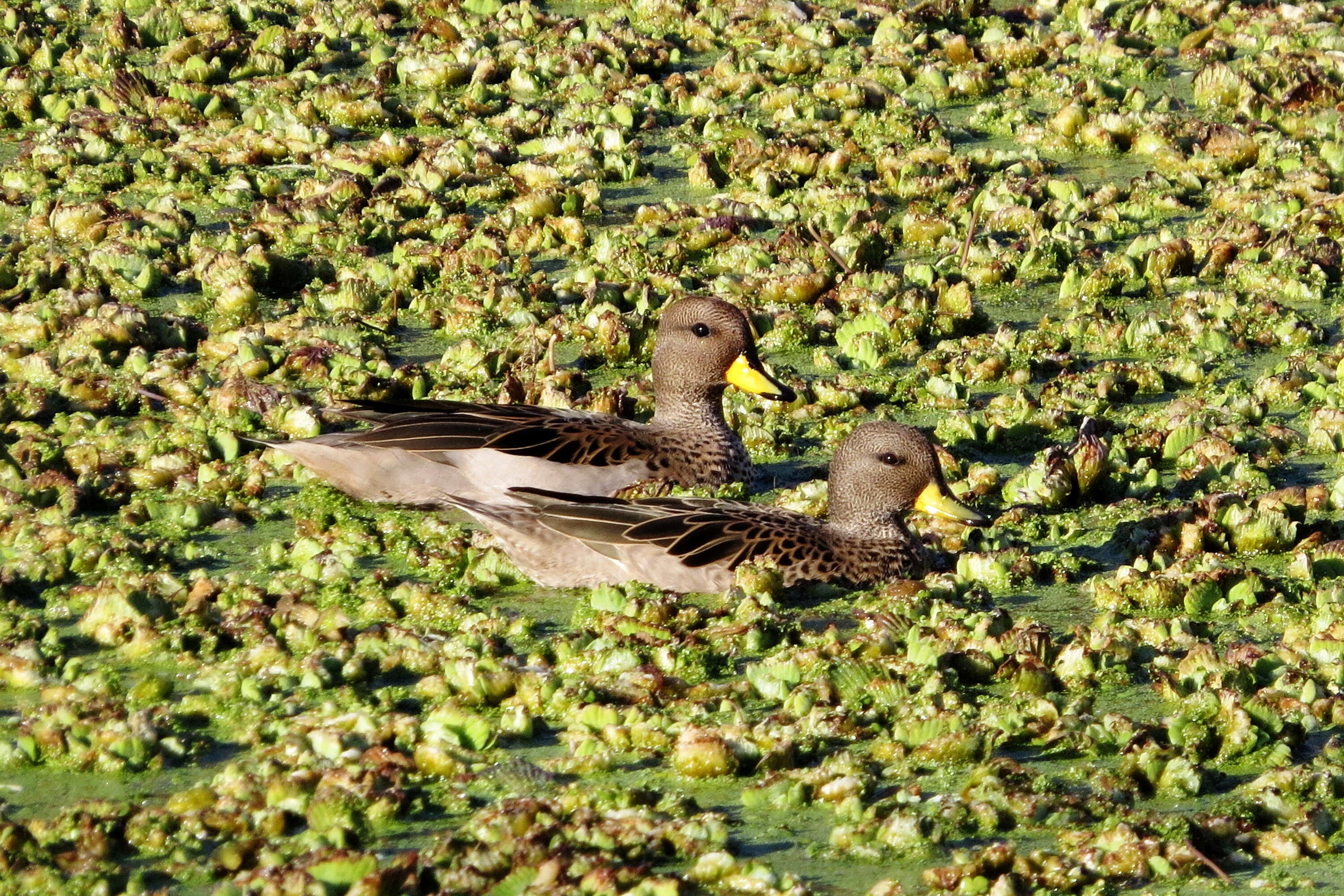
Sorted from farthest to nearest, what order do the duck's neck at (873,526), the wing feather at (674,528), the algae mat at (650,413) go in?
1. the duck's neck at (873,526)
2. the wing feather at (674,528)
3. the algae mat at (650,413)

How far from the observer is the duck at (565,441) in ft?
28.3

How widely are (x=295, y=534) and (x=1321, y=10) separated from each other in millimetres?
10355

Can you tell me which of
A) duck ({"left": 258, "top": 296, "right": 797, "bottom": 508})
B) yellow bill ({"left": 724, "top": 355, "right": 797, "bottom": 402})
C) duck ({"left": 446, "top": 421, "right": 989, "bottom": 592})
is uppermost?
yellow bill ({"left": 724, "top": 355, "right": 797, "bottom": 402})

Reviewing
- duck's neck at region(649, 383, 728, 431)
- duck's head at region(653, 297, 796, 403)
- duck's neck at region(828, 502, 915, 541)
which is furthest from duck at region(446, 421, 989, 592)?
duck's head at region(653, 297, 796, 403)

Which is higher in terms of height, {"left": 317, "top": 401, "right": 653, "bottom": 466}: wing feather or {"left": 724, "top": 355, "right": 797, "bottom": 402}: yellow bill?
{"left": 724, "top": 355, "right": 797, "bottom": 402}: yellow bill

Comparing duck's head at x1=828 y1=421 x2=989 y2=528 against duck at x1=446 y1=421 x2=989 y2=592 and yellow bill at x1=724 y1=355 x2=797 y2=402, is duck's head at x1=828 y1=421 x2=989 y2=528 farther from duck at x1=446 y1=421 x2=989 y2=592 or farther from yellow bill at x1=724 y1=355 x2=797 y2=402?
yellow bill at x1=724 y1=355 x2=797 y2=402

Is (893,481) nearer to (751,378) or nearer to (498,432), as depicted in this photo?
(751,378)

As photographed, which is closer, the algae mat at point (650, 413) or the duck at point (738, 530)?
the algae mat at point (650, 413)

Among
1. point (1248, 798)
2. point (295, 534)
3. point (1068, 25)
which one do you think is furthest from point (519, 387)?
point (1068, 25)

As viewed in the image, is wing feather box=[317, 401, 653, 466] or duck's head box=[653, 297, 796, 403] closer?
wing feather box=[317, 401, 653, 466]

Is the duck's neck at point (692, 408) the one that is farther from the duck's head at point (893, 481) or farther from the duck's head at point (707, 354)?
the duck's head at point (893, 481)

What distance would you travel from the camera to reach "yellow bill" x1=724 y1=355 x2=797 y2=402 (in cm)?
927

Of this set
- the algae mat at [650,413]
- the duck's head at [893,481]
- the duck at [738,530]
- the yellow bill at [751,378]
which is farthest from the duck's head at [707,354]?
the duck's head at [893,481]

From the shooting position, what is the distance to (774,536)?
7.90 meters
